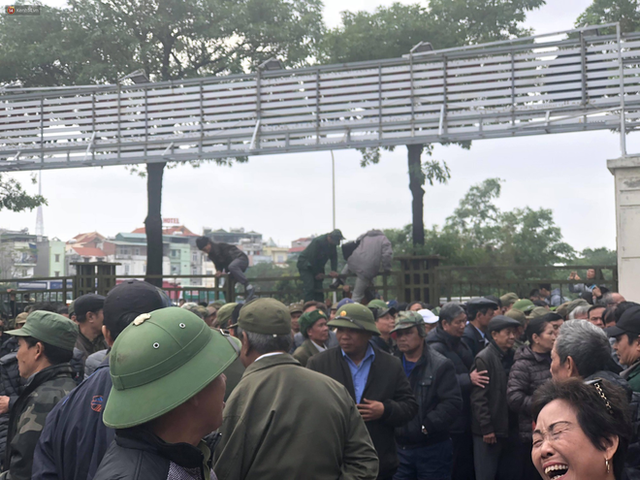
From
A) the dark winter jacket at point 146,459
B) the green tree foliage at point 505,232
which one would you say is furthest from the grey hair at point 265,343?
the green tree foliage at point 505,232

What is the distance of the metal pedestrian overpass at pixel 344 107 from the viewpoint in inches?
566

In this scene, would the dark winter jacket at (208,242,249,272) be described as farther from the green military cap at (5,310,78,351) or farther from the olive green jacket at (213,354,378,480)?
the olive green jacket at (213,354,378,480)

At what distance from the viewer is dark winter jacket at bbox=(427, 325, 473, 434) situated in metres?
6.40

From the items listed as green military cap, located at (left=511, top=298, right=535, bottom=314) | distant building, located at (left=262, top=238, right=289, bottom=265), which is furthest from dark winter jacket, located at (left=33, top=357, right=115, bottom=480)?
distant building, located at (left=262, top=238, right=289, bottom=265)

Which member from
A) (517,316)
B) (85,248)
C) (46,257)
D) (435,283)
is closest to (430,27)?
(435,283)

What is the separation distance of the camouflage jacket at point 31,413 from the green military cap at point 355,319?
192cm

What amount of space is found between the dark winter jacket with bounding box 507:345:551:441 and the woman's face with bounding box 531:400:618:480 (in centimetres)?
326

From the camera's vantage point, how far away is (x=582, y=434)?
2.31 metres

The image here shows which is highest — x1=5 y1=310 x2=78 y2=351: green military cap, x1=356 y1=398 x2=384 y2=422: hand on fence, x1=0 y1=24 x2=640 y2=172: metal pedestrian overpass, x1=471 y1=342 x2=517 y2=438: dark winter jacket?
x1=0 y1=24 x2=640 y2=172: metal pedestrian overpass

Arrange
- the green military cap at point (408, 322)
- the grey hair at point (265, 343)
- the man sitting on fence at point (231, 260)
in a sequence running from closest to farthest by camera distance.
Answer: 1. the grey hair at point (265, 343)
2. the green military cap at point (408, 322)
3. the man sitting on fence at point (231, 260)

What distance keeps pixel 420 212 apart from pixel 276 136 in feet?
17.7

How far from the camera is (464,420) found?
6.45 meters

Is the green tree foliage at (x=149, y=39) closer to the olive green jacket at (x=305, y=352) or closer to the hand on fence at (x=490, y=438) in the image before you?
the olive green jacket at (x=305, y=352)

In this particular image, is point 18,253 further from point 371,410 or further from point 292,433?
point 292,433
